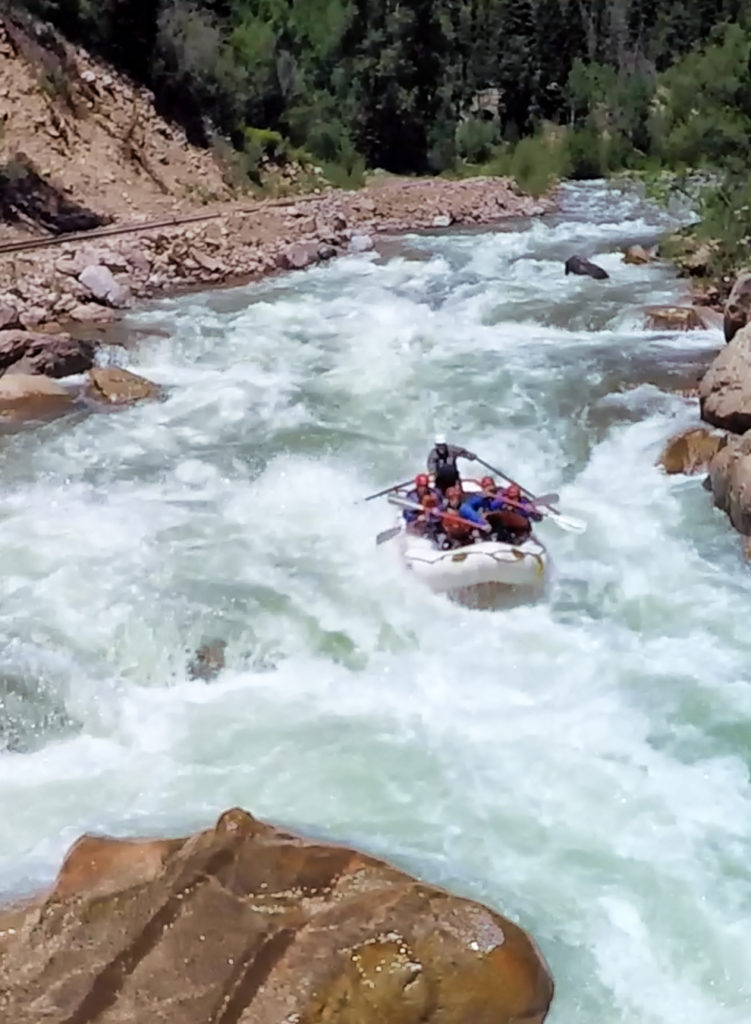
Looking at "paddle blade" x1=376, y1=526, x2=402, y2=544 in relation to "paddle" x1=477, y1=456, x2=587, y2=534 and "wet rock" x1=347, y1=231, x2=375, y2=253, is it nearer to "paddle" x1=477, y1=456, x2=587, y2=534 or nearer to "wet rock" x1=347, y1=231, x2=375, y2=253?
"paddle" x1=477, y1=456, x2=587, y2=534

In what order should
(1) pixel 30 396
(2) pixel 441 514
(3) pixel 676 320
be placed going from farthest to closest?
(3) pixel 676 320 → (1) pixel 30 396 → (2) pixel 441 514

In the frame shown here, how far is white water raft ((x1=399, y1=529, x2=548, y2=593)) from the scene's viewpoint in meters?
7.64

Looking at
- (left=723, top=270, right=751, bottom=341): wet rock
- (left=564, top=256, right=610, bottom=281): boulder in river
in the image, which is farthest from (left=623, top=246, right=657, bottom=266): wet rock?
(left=723, top=270, right=751, bottom=341): wet rock

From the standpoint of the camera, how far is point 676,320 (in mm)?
13461

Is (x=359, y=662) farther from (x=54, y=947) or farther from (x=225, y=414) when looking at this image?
(x=225, y=414)

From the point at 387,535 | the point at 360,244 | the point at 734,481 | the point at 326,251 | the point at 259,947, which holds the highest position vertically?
the point at 259,947

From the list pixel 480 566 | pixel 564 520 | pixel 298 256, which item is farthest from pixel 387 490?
pixel 298 256

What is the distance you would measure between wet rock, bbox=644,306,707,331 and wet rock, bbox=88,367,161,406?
561cm

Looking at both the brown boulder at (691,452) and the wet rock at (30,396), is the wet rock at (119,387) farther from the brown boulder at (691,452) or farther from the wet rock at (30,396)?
the brown boulder at (691,452)

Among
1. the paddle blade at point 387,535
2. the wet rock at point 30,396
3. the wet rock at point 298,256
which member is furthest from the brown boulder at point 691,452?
the wet rock at point 298,256

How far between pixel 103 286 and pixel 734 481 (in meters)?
8.85

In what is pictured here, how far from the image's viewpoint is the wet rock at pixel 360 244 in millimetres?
18969

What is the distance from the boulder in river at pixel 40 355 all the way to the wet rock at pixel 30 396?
213mm

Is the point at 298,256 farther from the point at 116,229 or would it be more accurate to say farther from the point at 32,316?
the point at 32,316
